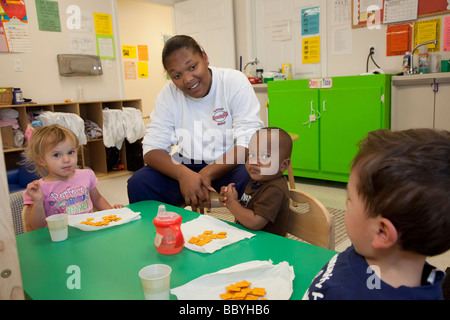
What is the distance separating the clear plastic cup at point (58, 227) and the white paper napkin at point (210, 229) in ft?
1.20

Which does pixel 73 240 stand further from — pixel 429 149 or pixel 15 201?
pixel 429 149

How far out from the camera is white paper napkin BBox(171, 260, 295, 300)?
2.47 feet

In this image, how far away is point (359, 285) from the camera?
0.61 metres

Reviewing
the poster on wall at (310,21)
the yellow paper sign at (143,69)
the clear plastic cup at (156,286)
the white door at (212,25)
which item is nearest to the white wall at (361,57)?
the poster on wall at (310,21)

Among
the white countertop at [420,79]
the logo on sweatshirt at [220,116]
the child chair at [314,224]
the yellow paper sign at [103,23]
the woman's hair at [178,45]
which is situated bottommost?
the child chair at [314,224]

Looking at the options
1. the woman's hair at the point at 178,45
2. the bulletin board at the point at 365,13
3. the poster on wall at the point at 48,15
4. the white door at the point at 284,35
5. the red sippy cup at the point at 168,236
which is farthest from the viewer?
the poster on wall at the point at 48,15

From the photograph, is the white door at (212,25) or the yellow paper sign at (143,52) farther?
the yellow paper sign at (143,52)

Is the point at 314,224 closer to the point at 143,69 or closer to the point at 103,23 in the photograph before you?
the point at 103,23

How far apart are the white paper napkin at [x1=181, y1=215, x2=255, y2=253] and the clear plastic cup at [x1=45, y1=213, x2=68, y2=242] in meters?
0.37

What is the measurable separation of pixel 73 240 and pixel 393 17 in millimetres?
3421

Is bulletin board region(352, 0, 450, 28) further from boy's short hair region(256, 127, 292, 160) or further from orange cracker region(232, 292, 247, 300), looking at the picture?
orange cracker region(232, 292, 247, 300)

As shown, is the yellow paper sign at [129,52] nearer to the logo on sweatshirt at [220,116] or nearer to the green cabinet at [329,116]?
the green cabinet at [329,116]

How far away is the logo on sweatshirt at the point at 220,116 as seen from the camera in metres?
1.89

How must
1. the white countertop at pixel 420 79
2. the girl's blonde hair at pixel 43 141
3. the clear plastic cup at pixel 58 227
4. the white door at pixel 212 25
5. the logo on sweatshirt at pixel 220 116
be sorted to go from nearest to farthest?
1. the clear plastic cup at pixel 58 227
2. the girl's blonde hair at pixel 43 141
3. the logo on sweatshirt at pixel 220 116
4. the white countertop at pixel 420 79
5. the white door at pixel 212 25
